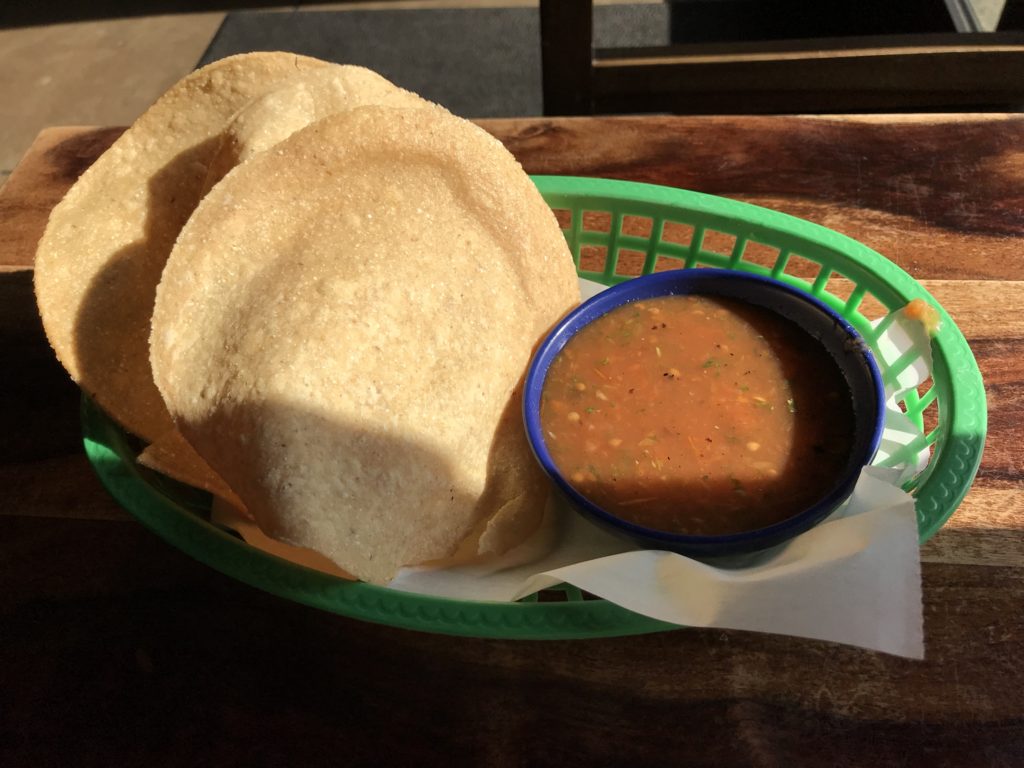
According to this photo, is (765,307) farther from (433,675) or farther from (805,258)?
(433,675)

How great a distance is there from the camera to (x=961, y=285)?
5.37ft

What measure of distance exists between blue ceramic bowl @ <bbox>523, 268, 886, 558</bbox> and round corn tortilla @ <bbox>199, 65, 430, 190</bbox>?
0.48 m

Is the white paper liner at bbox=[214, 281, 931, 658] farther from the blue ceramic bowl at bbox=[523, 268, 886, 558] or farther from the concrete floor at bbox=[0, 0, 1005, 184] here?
the concrete floor at bbox=[0, 0, 1005, 184]

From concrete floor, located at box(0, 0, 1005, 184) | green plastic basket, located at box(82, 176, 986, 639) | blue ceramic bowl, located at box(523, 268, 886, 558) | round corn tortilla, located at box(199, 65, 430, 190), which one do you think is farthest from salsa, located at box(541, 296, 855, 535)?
concrete floor, located at box(0, 0, 1005, 184)

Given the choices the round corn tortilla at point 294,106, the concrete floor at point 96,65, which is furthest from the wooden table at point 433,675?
the concrete floor at point 96,65

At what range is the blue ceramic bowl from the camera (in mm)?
1160

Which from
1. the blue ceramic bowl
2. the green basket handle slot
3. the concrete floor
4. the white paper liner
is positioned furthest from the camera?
the concrete floor

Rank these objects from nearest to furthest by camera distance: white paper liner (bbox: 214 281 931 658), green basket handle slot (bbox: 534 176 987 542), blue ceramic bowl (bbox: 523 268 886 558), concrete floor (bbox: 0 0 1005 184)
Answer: white paper liner (bbox: 214 281 931 658) < blue ceramic bowl (bbox: 523 268 886 558) < green basket handle slot (bbox: 534 176 987 542) < concrete floor (bbox: 0 0 1005 184)

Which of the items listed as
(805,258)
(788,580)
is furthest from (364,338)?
(805,258)

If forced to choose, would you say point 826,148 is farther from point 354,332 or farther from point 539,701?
point 539,701

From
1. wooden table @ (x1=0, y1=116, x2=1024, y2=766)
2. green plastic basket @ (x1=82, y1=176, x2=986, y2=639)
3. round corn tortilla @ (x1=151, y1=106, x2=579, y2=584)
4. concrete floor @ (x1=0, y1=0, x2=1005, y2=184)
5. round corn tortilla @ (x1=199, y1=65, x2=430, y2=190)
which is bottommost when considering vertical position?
concrete floor @ (x1=0, y1=0, x2=1005, y2=184)

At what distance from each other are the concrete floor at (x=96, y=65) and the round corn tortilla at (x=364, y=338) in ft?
11.0

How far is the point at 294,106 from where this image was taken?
1.29 m

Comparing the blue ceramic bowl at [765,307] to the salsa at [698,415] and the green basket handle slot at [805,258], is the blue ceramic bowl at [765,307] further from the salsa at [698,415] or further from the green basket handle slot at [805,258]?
the green basket handle slot at [805,258]
